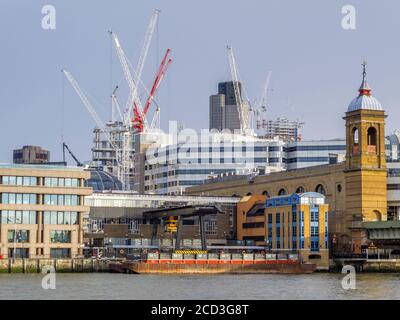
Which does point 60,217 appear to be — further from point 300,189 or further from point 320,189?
point 320,189

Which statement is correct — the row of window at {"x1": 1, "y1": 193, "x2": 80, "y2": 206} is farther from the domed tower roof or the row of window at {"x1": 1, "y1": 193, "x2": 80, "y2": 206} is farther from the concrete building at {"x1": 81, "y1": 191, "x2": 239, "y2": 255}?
the domed tower roof

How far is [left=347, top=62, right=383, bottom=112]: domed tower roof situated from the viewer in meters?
153

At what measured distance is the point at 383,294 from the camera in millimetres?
87562

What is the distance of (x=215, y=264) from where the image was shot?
449 feet

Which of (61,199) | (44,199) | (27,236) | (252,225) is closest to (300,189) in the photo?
(252,225)

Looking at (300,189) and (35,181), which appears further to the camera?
(300,189)

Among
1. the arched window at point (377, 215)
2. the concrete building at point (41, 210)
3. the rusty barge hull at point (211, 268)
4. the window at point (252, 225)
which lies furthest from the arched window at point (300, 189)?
the concrete building at point (41, 210)

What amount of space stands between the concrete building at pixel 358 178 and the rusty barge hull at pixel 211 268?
45.1 ft

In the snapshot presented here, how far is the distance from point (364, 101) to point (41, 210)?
48453 mm

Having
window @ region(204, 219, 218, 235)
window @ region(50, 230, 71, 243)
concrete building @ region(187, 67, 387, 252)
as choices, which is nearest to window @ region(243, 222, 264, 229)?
window @ region(204, 219, 218, 235)

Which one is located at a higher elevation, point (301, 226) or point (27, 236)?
point (301, 226)

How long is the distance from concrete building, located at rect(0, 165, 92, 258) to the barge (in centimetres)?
1033

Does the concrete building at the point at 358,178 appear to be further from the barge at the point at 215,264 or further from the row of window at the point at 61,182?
the row of window at the point at 61,182
